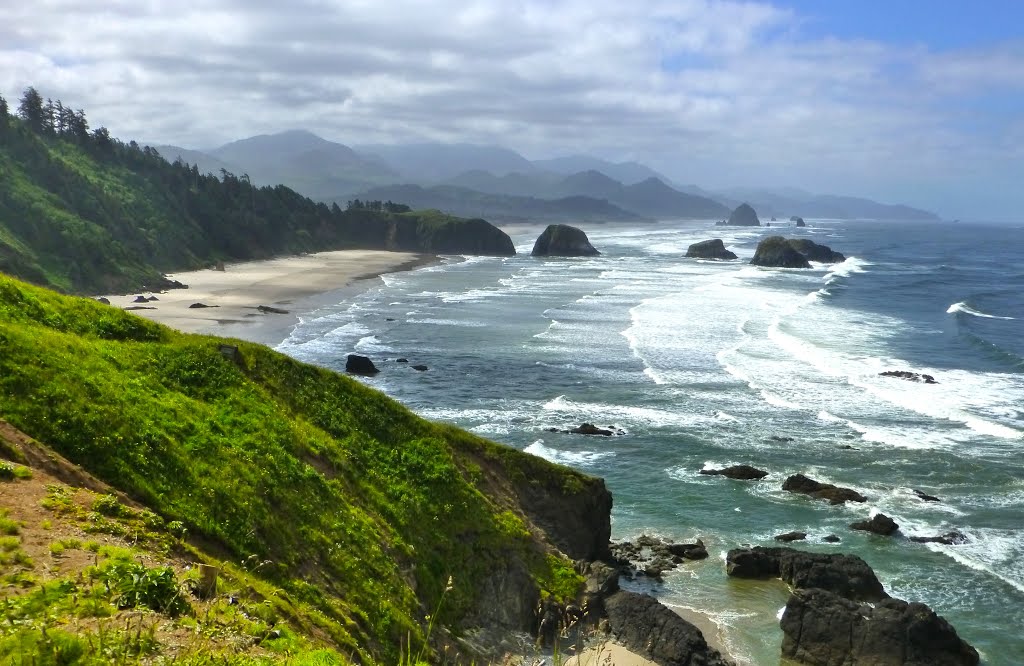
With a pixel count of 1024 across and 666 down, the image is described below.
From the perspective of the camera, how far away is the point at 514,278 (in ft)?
373

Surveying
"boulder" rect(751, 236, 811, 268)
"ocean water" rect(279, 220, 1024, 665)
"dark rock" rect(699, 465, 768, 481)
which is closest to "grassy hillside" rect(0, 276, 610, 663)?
"ocean water" rect(279, 220, 1024, 665)

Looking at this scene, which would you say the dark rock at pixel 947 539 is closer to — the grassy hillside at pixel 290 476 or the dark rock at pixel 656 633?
the dark rock at pixel 656 633

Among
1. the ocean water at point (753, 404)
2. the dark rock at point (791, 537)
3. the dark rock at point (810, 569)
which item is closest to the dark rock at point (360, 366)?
the ocean water at point (753, 404)

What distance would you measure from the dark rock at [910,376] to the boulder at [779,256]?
79357 millimetres

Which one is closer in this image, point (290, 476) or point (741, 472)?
point (290, 476)

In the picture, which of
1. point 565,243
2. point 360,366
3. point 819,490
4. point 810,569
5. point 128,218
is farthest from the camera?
point 565,243

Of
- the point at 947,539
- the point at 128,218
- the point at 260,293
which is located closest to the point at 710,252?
the point at 260,293

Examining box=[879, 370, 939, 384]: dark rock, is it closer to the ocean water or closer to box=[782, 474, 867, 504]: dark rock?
the ocean water

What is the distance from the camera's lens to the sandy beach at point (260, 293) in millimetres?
68250

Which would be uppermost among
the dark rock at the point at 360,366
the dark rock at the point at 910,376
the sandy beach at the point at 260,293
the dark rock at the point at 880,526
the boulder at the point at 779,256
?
the boulder at the point at 779,256

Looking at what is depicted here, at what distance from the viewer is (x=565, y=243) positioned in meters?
154

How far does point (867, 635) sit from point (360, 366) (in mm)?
36460

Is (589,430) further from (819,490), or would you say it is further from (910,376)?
(910,376)

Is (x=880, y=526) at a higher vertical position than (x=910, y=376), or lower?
lower
